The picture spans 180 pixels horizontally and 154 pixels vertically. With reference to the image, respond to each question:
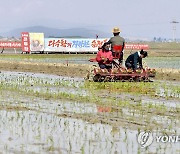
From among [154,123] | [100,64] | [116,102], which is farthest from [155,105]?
[100,64]

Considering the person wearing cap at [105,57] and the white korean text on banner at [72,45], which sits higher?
the person wearing cap at [105,57]

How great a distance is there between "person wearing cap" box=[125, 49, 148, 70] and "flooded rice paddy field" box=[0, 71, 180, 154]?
2029 mm

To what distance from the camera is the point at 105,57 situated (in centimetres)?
1681

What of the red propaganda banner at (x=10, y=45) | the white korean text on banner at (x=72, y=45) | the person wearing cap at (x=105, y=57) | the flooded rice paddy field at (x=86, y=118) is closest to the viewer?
the flooded rice paddy field at (x=86, y=118)

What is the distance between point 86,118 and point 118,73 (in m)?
7.60

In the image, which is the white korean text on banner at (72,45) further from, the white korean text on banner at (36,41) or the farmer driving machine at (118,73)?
the farmer driving machine at (118,73)

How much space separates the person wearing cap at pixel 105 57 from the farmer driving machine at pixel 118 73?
180 mm

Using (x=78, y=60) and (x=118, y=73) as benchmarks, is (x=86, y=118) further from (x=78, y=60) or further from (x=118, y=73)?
(x=78, y=60)

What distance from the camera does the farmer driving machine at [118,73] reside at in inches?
650

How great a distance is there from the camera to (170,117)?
9297 millimetres

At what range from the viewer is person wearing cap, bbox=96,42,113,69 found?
1678 centimetres

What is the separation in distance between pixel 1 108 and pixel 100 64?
6.96 metres

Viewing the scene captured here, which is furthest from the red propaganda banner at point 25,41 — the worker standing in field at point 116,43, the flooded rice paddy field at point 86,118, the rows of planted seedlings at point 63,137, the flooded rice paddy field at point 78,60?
the rows of planted seedlings at point 63,137

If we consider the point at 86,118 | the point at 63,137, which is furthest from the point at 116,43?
the point at 63,137
